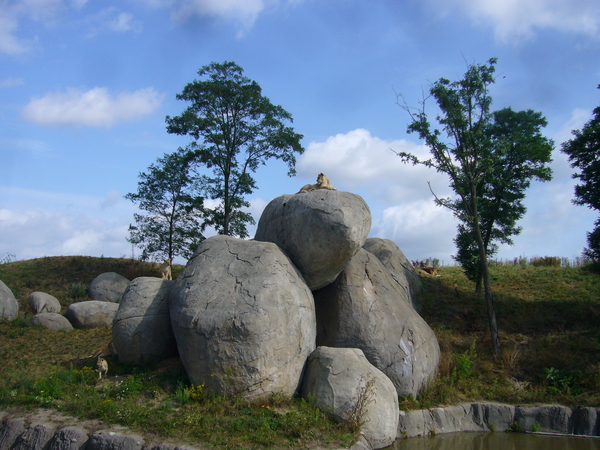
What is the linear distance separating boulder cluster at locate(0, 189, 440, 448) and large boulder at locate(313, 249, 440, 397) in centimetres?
3

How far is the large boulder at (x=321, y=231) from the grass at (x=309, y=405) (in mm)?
3086

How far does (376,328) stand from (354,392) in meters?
2.57

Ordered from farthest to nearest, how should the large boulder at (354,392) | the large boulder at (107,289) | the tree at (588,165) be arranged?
the large boulder at (107,289), the tree at (588,165), the large boulder at (354,392)

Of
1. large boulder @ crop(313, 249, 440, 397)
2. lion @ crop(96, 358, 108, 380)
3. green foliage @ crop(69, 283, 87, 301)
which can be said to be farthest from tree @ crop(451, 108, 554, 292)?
green foliage @ crop(69, 283, 87, 301)

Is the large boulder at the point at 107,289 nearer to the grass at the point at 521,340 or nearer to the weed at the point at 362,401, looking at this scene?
the grass at the point at 521,340

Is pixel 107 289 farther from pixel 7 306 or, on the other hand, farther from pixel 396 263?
pixel 396 263

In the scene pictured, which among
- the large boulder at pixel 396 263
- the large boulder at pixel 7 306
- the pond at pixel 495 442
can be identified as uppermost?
the large boulder at pixel 396 263

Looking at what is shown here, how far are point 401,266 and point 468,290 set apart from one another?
3.93m

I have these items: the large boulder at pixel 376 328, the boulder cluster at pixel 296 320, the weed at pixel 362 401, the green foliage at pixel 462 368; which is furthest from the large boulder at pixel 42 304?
the green foliage at pixel 462 368

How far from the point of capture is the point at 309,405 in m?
9.80

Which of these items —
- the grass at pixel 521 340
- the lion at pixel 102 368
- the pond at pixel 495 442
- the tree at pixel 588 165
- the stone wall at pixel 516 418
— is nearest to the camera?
the pond at pixel 495 442

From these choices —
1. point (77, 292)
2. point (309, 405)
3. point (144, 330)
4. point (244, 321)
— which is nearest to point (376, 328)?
point (309, 405)

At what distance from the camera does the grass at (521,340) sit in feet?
41.3

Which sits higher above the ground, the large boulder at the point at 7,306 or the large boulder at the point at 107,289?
the large boulder at the point at 107,289
